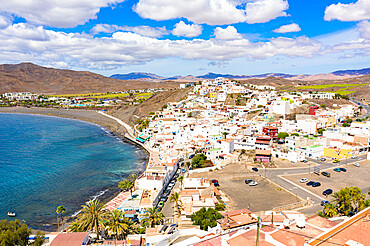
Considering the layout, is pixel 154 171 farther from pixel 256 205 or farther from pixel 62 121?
pixel 62 121

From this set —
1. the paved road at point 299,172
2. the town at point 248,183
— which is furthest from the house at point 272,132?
the paved road at point 299,172

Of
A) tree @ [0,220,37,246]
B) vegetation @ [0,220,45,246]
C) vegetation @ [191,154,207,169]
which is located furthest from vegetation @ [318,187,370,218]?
tree @ [0,220,37,246]

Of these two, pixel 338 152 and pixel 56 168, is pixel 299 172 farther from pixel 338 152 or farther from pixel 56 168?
pixel 56 168

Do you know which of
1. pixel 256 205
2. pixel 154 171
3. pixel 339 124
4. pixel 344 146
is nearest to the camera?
pixel 256 205

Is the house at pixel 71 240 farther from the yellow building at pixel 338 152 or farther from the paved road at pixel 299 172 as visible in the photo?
the yellow building at pixel 338 152

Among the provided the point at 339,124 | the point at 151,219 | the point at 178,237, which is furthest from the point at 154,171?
the point at 339,124

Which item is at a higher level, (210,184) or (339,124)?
(339,124)
